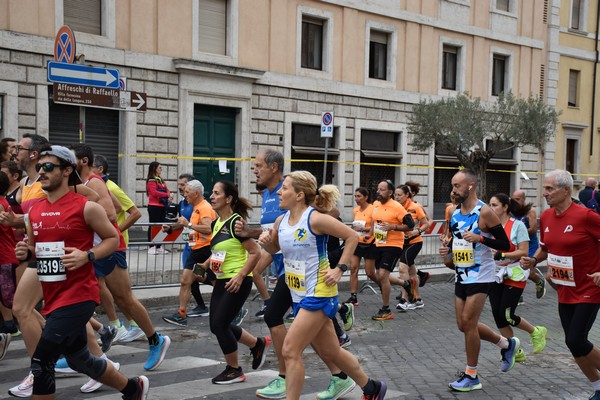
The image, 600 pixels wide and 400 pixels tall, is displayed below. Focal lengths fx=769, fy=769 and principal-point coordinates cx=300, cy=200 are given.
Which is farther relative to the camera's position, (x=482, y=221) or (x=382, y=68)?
(x=382, y=68)

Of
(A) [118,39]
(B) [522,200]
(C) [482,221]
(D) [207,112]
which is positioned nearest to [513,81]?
(D) [207,112]

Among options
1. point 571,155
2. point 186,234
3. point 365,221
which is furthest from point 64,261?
point 571,155

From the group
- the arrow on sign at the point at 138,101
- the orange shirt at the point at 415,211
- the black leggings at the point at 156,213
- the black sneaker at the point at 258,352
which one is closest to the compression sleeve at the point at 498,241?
the black sneaker at the point at 258,352

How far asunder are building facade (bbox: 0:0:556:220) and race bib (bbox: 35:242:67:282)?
11733mm

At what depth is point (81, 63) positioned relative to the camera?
11.4 metres

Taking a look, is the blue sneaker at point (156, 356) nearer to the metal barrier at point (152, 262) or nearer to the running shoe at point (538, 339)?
the running shoe at point (538, 339)

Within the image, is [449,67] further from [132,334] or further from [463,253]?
[463,253]

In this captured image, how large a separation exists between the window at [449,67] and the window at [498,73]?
87.6 inches

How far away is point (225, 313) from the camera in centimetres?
678

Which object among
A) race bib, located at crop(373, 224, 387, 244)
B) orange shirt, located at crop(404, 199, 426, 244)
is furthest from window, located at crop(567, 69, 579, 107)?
race bib, located at crop(373, 224, 387, 244)

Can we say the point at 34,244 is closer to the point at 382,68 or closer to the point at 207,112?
the point at 207,112

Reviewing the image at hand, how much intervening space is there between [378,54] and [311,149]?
192 inches

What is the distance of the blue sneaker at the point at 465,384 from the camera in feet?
21.8

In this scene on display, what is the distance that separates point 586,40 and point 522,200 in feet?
90.5
